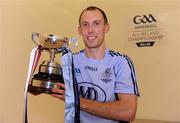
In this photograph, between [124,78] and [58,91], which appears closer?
[58,91]

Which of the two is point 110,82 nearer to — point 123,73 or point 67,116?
point 123,73

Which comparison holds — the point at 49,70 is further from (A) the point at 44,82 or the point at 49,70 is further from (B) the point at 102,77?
(B) the point at 102,77

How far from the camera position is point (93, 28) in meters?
1.35

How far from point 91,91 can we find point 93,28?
266 millimetres

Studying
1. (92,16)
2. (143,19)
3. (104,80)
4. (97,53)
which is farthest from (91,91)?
(143,19)

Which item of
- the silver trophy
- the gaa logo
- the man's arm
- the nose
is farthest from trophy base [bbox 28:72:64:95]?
the gaa logo

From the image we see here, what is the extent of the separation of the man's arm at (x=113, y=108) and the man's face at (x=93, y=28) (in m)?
0.26

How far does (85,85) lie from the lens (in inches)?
53.3

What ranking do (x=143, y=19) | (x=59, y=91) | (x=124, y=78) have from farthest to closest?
1. (x=143, y=19)
2. (x=124, y=78)
3. (x=59, y=91)

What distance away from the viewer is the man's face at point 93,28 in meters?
1.35

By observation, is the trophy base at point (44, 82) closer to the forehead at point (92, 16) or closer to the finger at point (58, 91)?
the finger at point (58, 91)

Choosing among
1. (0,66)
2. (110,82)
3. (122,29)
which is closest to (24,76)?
(0,66)

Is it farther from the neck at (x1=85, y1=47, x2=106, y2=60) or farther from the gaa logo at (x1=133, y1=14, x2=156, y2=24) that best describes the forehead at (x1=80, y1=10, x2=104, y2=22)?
the gaa logo at (x1=133, y1=14, x2=156, y2=24)

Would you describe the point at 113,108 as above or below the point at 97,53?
below
